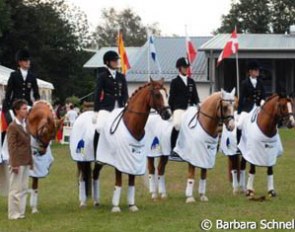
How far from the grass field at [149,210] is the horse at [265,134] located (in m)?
0.77

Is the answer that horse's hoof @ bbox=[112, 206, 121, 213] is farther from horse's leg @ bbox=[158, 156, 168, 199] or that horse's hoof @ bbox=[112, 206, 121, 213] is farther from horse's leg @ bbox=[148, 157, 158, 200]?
horse's leg @ bbox=[158, 156, 168, 199]

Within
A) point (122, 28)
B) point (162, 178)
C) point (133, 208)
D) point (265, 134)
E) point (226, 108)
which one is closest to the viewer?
point (133, 208)

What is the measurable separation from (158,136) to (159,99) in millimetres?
2455

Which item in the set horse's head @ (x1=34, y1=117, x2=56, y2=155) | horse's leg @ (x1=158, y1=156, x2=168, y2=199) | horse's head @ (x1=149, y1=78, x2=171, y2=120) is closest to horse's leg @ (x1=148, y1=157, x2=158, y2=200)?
horse's leg @ (x1=158, y1=156, x2=168, y2=199)

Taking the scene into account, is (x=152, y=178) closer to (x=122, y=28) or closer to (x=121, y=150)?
(x=121, y=150)

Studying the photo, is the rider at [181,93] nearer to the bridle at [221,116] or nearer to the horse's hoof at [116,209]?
the bridle at [221,116]

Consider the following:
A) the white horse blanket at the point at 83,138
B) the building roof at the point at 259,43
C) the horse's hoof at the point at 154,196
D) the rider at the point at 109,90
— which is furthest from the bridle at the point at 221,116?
the building roof at the point at 259,43

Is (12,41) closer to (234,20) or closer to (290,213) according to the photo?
(234,20)

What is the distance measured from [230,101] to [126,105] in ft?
6.56

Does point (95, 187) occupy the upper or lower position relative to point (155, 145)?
lower

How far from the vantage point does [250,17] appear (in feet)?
245

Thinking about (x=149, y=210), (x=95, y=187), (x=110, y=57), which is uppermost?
(x=110, y=57)

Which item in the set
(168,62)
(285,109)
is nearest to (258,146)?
(285,109)

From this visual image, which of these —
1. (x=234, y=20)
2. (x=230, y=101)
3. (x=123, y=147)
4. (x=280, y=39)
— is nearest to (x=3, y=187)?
(x=123, y=147)
